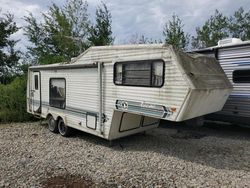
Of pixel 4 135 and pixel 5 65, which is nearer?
pixel 4 135

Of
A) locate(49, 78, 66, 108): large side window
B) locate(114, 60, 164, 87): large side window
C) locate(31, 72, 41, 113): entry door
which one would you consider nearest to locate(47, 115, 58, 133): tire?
locate(49, 78, 66, 108): large side window

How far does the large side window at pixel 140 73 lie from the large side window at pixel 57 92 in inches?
101

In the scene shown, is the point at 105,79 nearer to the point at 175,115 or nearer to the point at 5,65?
the point at 175,115

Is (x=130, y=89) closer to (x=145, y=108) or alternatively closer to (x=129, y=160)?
(x=145, y=108)

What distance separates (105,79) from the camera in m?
6.88

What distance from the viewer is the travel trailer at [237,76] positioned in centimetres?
802

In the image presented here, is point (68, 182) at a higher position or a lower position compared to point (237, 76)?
lower

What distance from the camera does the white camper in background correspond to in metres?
5.41

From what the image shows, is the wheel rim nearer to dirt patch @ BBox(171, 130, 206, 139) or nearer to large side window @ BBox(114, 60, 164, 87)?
large side window @ BBox(114, 60, 164, 87)

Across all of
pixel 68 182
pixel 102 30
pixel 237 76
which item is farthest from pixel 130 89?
pixel 102 30

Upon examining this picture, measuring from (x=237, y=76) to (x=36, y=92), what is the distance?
711cm

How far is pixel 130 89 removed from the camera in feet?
20.6

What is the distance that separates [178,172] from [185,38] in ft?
55.4

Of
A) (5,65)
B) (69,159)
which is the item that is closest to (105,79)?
(69,159)
